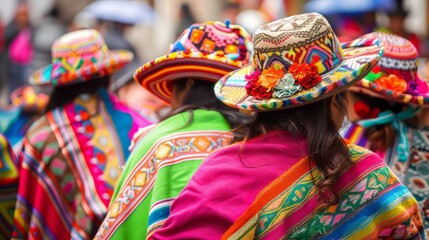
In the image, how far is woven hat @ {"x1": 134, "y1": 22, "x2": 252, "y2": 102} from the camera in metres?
4.80

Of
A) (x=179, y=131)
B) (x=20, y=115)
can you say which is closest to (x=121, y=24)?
(x=20, y=115)

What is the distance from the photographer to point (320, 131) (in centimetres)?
373

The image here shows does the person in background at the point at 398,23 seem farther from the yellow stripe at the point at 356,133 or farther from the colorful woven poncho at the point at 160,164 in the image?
the colorful woven poncho at the point at 160,164

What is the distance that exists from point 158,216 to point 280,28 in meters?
1.09

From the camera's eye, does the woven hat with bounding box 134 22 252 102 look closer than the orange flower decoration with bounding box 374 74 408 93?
Yes

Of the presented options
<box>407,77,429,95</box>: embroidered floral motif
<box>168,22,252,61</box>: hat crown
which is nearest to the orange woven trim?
<box>168,22,252,61</box>: hat crown

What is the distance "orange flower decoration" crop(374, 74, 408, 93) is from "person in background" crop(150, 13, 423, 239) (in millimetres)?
1166

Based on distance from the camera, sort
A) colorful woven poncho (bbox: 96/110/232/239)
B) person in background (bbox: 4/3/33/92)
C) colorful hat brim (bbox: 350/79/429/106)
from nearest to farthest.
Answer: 1. colorful woven poncho (bbox: 96/110/232/239)
2. colorful hat brim (bbox: 350/79/429/106)
3. person in background (bbox: 4/3/33/92)

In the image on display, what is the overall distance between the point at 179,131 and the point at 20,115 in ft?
11.5

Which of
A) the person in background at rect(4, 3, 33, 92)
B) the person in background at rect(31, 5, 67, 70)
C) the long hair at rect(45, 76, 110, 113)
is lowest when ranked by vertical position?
the person in background at rect(4, 3, 33, 92)

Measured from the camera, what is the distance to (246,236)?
3592 mm

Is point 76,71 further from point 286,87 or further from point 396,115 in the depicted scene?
point 286,87

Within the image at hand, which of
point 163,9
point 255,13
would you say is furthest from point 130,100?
point 163,9

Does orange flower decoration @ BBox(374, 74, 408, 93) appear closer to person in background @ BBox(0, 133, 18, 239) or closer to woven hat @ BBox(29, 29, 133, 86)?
woven hat @ BBox(29, 29, 133, 86)
